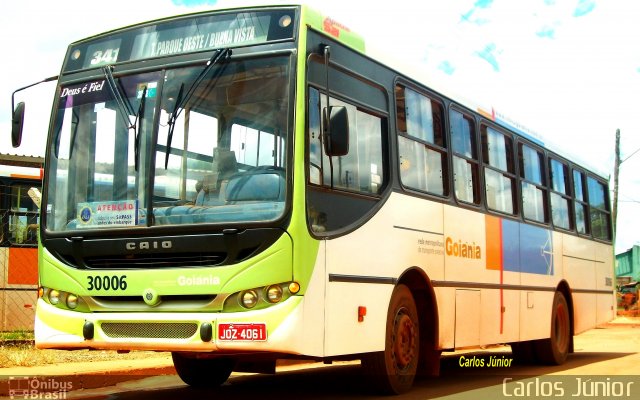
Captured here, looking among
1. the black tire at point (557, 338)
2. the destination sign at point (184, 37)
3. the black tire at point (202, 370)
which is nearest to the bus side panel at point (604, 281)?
the black tire at point (557, 338)

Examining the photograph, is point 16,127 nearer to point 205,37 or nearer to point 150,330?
point 205,37

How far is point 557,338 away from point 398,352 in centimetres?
621

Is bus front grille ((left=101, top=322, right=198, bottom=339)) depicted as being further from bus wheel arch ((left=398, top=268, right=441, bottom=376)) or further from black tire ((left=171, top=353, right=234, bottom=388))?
bus wheel arch ((left=398, top=268, right=441, bottom=376))

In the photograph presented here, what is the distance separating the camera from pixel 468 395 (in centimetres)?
976

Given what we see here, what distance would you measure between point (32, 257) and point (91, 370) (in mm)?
9479

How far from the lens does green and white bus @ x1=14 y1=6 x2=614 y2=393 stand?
7.44 m

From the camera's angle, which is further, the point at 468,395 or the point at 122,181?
the point at 468,395

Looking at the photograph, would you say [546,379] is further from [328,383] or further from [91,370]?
[91,370]

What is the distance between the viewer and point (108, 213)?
26.3 ft

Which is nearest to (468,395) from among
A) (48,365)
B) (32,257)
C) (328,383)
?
(328,383)

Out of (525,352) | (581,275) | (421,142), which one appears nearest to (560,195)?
(581,275)

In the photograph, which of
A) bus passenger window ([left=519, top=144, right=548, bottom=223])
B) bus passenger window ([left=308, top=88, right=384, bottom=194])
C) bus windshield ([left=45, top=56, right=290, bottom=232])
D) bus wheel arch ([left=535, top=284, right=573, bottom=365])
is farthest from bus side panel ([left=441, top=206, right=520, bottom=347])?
bus windshield ([left=45, top=56, right=290, bottom=232])

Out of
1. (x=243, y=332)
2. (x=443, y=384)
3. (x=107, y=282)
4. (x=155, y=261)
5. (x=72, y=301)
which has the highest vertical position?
Result: (x=155, y=261)

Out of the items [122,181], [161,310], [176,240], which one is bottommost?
[161,310]
